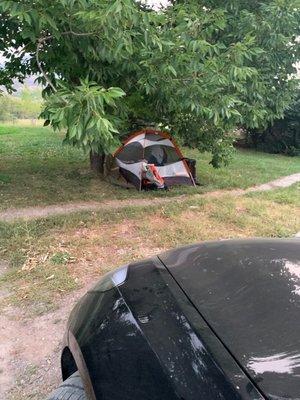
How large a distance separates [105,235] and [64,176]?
385 cm

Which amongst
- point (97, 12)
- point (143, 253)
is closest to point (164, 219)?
point (143, 253)

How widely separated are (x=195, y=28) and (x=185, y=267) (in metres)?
3.66

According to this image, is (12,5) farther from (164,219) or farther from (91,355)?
(164,219)

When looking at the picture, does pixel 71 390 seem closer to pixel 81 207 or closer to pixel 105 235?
pixel 105 235

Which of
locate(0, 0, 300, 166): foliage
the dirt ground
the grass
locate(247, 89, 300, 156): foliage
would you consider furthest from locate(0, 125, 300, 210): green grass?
locate(247, 89, 300, 156): foliage

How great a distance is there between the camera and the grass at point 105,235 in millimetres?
3916

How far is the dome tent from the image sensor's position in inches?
328

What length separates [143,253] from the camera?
15.1 ft

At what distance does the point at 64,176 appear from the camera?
8.70 meters

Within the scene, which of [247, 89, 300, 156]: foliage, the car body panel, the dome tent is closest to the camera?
the car body panel

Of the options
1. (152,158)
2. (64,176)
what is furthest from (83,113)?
(64,176)

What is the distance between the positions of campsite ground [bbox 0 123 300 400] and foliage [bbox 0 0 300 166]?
4.23 ft

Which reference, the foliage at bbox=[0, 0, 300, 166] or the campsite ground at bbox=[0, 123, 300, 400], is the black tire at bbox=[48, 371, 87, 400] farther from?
the foliage at bbox=[0, 0, 300, 166]

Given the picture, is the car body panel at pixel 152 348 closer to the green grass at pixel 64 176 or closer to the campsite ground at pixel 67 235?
the campsite ground at pixel 67 235
